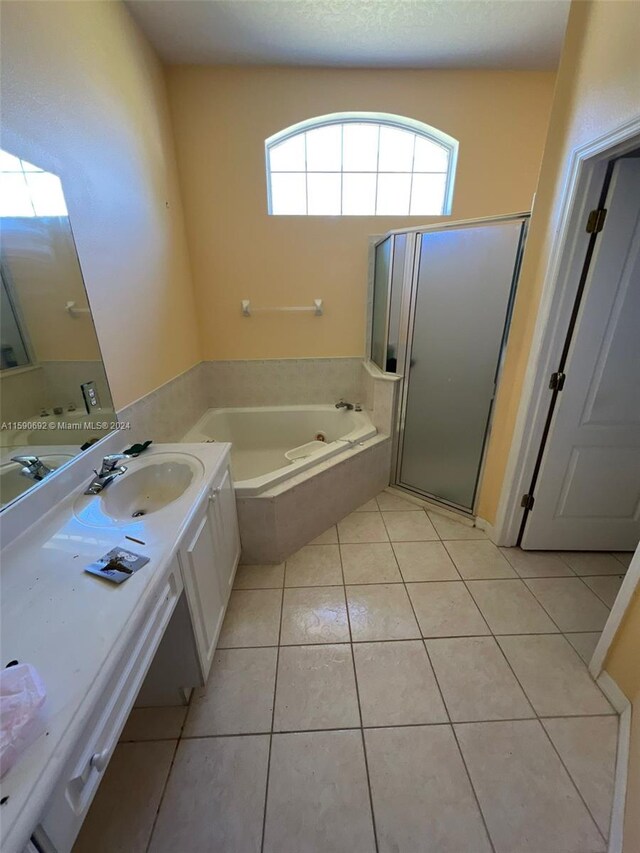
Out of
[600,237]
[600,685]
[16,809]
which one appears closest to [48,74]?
[16,809]

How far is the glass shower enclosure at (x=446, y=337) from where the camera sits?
5.88ft

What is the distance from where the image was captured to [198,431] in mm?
2508

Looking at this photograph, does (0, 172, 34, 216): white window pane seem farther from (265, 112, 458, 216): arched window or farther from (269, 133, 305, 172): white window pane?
(269, 133, 305, 172): white window pane

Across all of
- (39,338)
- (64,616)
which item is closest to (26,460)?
(39,338)

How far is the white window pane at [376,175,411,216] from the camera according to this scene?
2.56m

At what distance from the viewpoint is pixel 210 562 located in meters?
1.31

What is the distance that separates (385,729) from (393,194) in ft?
10.6

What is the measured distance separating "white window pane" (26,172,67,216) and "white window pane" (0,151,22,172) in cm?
4

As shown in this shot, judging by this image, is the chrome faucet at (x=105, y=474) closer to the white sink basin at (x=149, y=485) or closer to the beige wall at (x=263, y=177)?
the white sink basin at (x=149, y=485)

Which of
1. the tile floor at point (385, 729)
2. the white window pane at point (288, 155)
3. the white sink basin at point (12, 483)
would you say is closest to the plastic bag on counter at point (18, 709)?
the white sink basin at point (12, 483)

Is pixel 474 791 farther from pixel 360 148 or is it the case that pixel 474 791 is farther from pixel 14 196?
pixel 360 148

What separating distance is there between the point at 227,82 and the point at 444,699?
11.8 ft

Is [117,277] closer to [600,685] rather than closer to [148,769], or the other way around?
[148,769]

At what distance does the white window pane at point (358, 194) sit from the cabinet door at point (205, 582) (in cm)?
242
